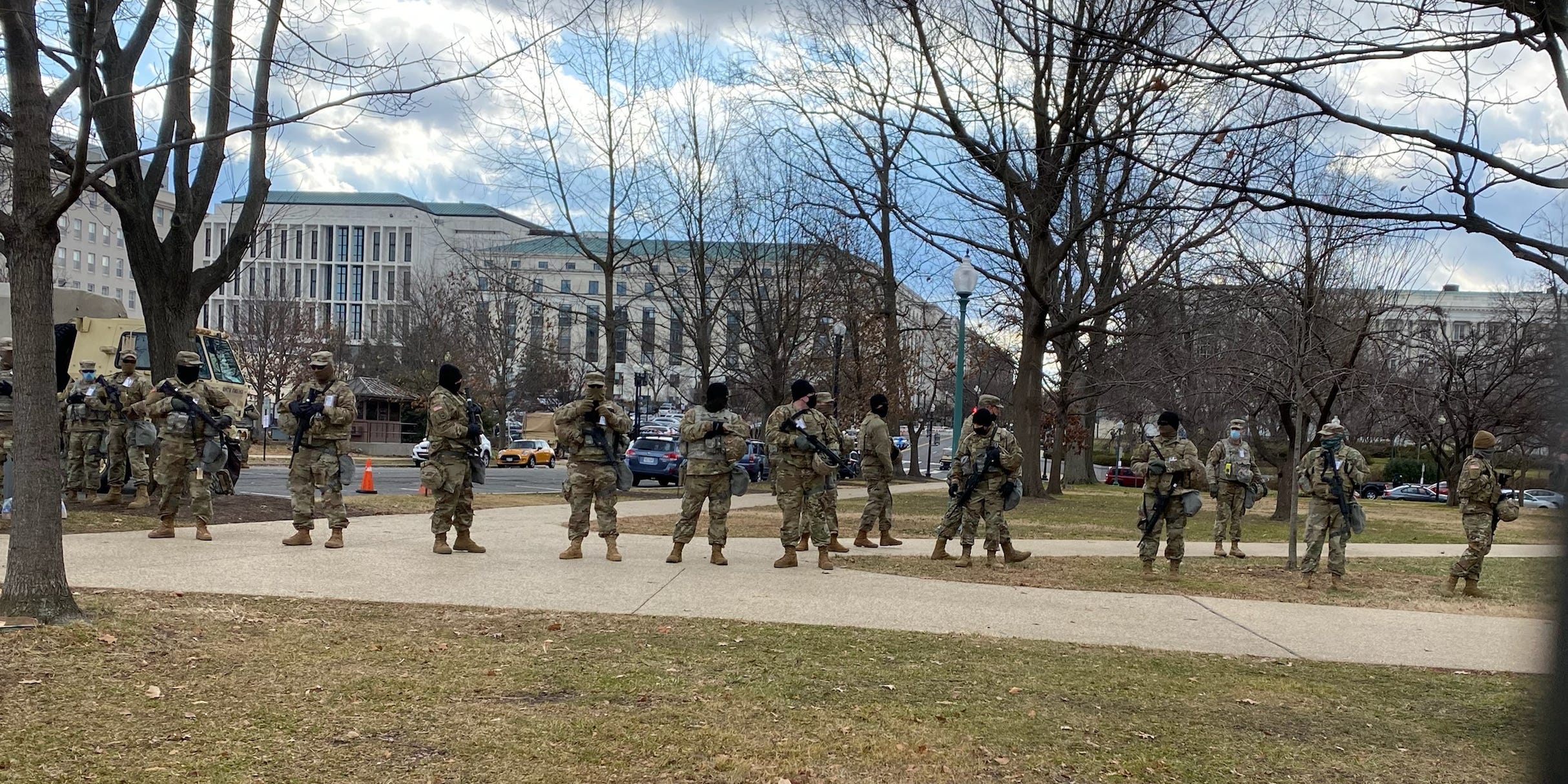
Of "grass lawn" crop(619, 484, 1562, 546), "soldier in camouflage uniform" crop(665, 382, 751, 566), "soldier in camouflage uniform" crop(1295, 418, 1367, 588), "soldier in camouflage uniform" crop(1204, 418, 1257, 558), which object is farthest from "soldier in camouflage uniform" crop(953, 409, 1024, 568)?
"soldier in camouflage uniform" crop(1204, 418, 1257, 558)

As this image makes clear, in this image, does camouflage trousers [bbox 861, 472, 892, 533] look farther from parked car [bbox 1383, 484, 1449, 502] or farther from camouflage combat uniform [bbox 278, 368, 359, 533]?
parked car [bbox 1383, 484, 1449, 502]

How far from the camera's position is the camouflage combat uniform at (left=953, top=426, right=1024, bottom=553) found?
39.5ft

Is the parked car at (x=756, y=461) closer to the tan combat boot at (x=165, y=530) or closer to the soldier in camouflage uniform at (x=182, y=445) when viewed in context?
the soldier in camouflage uniform at (x=182, y=445)

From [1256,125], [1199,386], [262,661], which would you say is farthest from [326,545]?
[1199,386]

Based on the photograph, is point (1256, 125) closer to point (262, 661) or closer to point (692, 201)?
point (262, 661)

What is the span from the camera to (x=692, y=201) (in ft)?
81.5

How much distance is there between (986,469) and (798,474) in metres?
1.95

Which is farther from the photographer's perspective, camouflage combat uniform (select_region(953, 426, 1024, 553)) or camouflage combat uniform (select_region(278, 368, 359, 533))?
camouflage combat uniform (select_region(953, 426, 1024, 553))

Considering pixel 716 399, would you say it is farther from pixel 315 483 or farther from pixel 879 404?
pixel 315 483

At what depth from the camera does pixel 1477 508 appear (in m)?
12.0

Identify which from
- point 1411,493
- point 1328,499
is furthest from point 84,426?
point 1411,493

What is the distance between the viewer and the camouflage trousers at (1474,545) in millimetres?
11844

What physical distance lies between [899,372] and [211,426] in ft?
89.8

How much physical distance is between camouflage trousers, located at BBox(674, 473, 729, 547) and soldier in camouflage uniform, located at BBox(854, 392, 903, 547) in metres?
2.61
